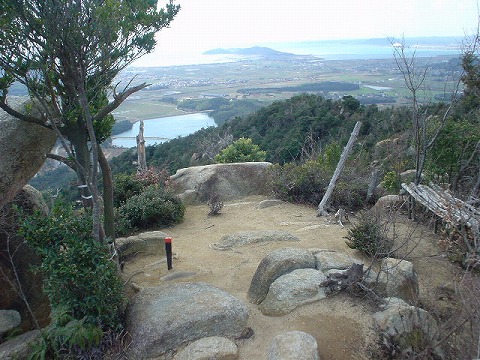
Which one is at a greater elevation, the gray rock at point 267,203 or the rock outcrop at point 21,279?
the rock outcrop at point 21,279

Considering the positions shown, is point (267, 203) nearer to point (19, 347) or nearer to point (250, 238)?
point (250, 238)

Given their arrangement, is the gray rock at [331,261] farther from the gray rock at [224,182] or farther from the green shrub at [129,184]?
the green shrub at [129,184]

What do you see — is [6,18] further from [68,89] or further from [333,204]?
[333,204]

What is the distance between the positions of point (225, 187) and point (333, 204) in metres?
3.32

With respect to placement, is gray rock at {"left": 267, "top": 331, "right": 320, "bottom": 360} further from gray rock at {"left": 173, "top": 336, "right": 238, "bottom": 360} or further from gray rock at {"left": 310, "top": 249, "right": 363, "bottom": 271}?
gray rock at {"left": 310, "top": 249, "right": 363, "bottom": 271}

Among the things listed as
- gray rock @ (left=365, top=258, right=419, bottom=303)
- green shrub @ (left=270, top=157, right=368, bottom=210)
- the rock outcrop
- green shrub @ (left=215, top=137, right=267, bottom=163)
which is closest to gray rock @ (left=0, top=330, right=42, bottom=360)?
the rock outcrop

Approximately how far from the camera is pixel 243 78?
6800 centimetres

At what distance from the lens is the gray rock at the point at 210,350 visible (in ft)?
13.9

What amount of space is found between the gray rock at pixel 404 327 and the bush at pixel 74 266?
119 inches

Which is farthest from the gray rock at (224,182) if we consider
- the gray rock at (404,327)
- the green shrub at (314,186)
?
the gray rock at (404,327)

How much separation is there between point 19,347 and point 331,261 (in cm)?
412

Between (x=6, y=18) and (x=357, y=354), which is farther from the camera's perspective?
(x=357, y=354)

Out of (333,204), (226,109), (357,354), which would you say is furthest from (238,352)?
(226,109)

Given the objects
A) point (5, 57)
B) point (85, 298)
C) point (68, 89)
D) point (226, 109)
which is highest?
point (5, 57)
